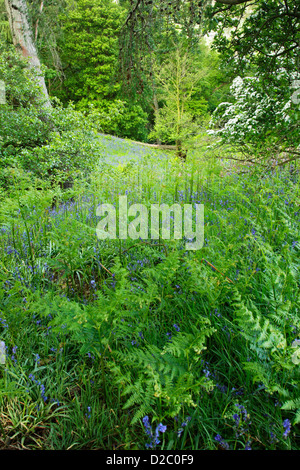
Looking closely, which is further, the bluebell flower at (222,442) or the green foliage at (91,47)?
the green foliage at (91,47)

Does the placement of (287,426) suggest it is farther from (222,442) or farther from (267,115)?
(267,115)

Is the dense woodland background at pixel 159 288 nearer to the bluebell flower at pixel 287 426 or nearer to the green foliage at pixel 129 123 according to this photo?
the bluebell flower at pixel 287 426

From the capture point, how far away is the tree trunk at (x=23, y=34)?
6.34 m

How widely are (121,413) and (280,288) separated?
3.46 feet

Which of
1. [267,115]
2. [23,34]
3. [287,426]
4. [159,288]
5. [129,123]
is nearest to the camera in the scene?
[287,426]

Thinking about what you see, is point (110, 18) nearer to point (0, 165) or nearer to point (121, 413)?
point (0, 165)

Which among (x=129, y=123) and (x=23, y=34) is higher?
(x=129, y=123)

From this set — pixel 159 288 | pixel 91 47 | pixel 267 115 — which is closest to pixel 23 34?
pixel 267 115

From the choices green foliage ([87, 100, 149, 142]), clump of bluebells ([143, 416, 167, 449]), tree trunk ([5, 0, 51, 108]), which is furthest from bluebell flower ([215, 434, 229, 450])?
green foliage ([87, 100, 149, 142])

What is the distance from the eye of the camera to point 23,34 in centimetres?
670

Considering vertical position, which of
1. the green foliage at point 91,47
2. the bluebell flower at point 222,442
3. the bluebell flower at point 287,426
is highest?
the green foliage at point 91,47

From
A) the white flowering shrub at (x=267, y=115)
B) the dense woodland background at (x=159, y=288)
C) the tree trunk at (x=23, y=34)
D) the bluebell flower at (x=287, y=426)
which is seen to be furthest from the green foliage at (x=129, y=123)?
the bluebell flower at (x=287, y=426)

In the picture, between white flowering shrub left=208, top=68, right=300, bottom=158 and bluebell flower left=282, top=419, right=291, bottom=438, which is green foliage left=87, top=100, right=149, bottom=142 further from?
bluebell flower left=282, top=419, right=291, bottom=438
